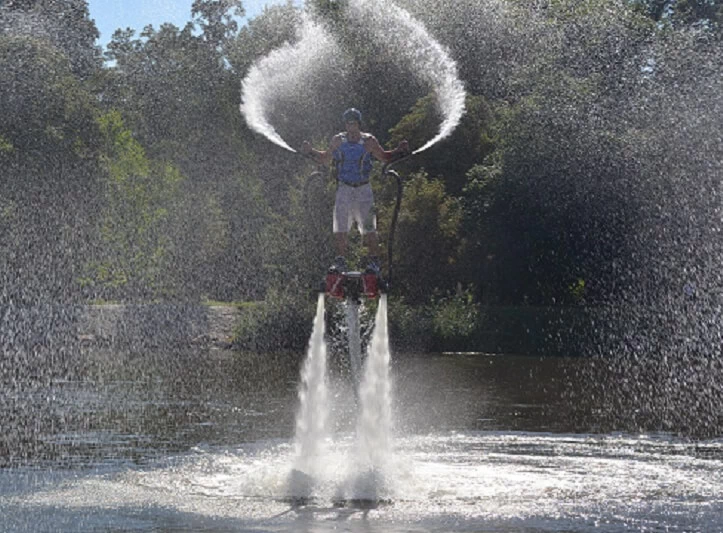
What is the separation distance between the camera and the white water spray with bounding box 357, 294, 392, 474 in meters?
24.2

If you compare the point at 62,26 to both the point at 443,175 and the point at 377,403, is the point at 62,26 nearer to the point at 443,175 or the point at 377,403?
the point at 443,175

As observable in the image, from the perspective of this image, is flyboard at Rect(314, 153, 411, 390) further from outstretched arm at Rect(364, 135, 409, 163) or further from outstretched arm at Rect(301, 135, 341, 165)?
outstretched arm at Rect(301, 135, 341, 165)

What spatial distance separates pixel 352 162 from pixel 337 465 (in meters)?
5.29

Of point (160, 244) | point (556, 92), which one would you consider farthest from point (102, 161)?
point (556, 92)

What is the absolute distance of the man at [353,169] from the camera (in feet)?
76.3

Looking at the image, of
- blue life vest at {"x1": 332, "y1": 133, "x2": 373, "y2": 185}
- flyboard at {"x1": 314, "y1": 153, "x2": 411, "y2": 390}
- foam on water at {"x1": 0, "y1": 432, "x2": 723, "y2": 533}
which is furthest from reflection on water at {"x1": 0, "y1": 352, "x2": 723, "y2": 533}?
blue life vest at {"x1": 332, "y1": 133, "x2": 373, "y2": 185}

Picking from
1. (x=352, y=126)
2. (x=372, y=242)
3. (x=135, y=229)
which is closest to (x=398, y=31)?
(x=135, y=229)

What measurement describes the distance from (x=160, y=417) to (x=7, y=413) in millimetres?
3836

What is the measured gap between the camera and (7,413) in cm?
3444

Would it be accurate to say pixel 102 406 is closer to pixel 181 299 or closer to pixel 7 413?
pixel 7 413

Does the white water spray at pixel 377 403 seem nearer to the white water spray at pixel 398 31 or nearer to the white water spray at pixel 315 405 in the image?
the white water spray at pixel 315 405

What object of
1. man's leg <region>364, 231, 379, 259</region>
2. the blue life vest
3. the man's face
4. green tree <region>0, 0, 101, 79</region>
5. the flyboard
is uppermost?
green tree <region>0, 0, 101, 79</region>

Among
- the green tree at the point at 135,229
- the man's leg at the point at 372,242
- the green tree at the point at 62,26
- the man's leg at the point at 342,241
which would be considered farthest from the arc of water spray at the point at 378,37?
the man's leg at the point at 342,241

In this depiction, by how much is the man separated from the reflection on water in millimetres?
4121
